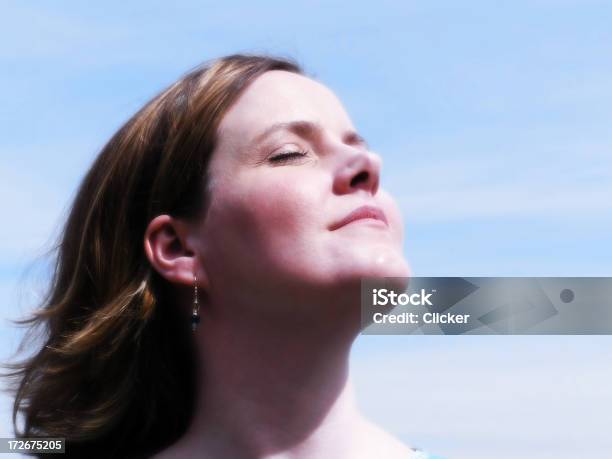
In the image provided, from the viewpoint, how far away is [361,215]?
3752 mm

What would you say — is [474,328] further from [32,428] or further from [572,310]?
[32,428]

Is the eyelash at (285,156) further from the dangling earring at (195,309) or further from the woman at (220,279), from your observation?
the dangling earring at (195,309)

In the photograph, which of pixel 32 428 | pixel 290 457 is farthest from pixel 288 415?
pixel 32 428

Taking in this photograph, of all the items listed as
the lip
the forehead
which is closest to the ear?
the forehead

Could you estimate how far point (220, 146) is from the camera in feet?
13.4

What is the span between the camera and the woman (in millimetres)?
3771

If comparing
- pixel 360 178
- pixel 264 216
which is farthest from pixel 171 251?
pixel 360 178

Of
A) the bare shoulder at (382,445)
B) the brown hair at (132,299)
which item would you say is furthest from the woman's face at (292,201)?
the bare shoulder at (382,445)

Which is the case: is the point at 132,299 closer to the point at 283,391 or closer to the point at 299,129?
the point at 283,391

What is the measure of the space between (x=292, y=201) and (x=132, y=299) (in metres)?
0.95

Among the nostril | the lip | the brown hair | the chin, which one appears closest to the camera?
the chin

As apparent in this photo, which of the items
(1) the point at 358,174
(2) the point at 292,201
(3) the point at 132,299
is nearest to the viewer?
(2) the point at 292,201

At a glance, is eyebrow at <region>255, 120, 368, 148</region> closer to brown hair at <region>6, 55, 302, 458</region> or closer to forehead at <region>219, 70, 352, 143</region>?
forehead at <region>219, 70, 352, 143</region>

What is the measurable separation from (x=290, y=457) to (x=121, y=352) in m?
0.90
